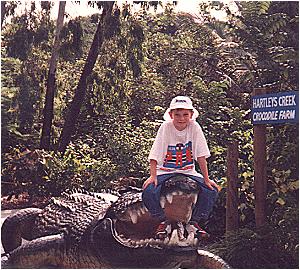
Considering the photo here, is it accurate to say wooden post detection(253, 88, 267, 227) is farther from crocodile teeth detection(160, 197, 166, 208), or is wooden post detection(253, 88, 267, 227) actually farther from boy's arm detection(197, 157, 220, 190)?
crocodile teeth detection(160, 197, 166, 208)

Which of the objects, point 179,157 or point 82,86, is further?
point 82,86

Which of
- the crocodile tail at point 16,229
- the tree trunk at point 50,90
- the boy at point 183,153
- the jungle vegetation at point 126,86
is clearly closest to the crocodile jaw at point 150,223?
the boy at point 183,153

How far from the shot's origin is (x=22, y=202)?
237 inches

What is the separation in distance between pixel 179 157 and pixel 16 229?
5.19 feet

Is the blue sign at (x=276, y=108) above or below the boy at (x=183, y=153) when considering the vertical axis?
above

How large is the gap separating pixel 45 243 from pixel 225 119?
2.33 meters

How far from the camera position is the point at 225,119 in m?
A: 5.82

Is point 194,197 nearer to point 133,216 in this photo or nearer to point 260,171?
point 133,216

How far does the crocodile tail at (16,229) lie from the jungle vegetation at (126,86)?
3.55ft

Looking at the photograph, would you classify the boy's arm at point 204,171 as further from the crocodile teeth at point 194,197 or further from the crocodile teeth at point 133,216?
the crocodile teeth at point 133,216

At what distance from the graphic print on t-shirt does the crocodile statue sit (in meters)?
0.28

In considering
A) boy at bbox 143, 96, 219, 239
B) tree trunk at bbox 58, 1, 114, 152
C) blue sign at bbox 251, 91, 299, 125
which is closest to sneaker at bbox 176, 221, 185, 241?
boy at bbox 143, 96, 219, 239

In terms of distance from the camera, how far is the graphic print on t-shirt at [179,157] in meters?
4.07

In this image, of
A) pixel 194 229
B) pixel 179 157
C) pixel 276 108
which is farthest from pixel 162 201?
pixel 276 108
